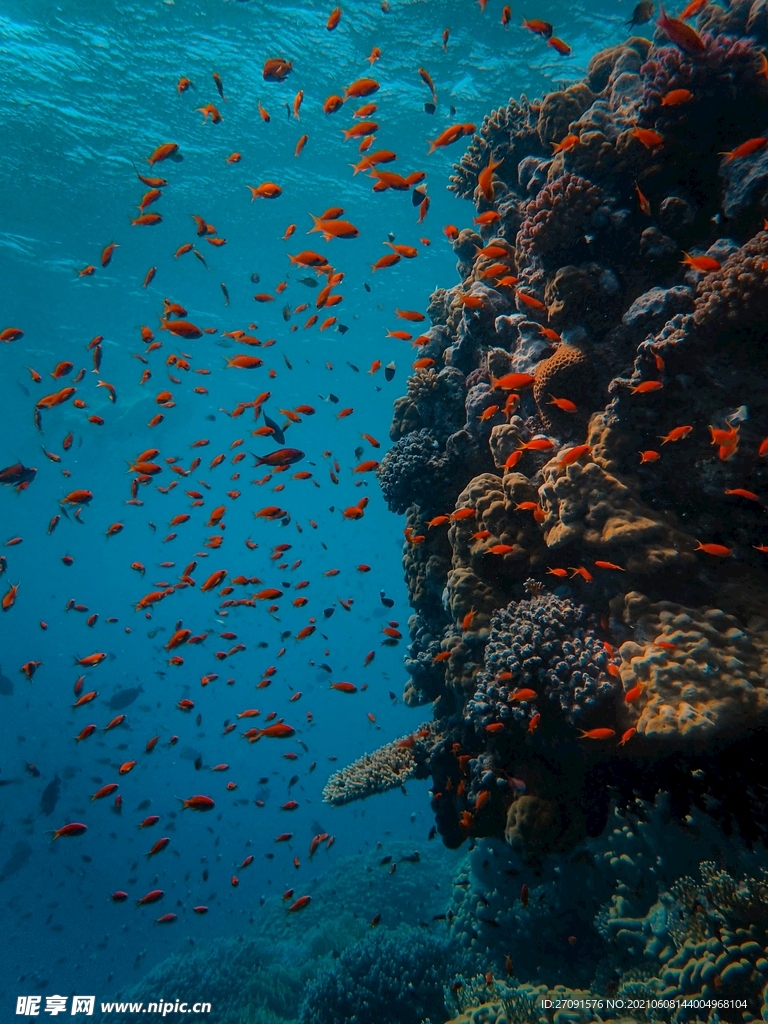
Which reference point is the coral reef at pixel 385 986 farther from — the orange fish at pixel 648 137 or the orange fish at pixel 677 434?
the orange fish at pixel 648 137

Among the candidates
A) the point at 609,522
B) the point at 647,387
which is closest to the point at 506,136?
the point at 647,387

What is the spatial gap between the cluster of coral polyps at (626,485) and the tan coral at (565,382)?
0.02 meters

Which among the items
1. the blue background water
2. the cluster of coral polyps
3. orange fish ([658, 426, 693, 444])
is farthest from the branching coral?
orange fish ([658, 426, 693, 444])

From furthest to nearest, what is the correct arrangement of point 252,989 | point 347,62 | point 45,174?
point 45,174 → point 347,62 → point 252,989

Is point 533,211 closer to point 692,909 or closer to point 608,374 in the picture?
point 608,374

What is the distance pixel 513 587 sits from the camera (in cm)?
599

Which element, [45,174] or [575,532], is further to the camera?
[45,174]

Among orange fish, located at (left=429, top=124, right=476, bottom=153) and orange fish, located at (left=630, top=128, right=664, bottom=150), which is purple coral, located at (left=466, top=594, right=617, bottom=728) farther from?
orange fish, located at (left=429, top=124, right=476, bottom=153)

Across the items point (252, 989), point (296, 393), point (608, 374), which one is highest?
point (296, 393)

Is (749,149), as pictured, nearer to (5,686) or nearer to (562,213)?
(562,213)

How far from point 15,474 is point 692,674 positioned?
31.0 ft

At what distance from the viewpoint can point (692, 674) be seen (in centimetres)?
407

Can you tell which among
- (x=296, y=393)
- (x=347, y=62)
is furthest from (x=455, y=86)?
(x=296, y=393)

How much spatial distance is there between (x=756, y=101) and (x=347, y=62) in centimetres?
1748
